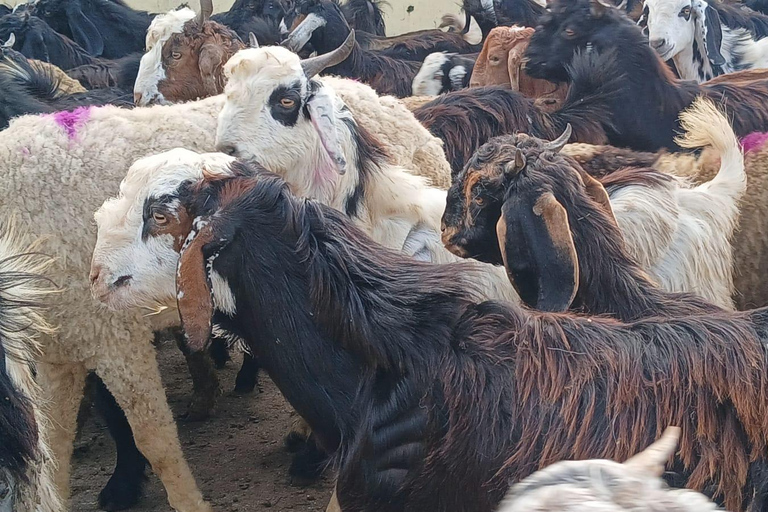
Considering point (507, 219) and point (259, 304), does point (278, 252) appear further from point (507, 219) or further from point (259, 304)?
point (507, 219)

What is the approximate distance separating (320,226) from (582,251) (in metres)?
1.03

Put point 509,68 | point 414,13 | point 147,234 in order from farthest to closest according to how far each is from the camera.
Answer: point 414,13
point 509,68
point 147,234

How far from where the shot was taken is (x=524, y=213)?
3.36 meters

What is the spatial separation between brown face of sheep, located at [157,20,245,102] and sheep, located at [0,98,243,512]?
1.52 meters

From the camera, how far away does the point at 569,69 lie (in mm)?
6371

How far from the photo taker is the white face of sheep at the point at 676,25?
760 centimetres

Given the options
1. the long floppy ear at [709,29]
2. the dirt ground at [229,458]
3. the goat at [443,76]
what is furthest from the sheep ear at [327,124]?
the long floppy ear at [709,29]

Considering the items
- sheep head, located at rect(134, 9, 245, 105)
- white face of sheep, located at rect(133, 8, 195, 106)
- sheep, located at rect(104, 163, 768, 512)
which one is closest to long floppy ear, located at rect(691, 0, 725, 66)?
sheep head, located at rect(134, 9, 245, 105)

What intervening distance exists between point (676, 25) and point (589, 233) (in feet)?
16.0

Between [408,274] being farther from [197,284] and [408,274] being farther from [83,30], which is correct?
[83,30]

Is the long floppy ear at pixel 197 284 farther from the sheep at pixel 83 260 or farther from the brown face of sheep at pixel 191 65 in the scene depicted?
the brown face of sheep at pixel 191 65

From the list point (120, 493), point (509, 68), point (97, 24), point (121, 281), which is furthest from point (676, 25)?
point (97, 24)

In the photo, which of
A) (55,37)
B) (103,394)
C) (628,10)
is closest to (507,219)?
(103,394)

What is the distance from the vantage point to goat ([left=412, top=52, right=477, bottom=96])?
7.73 meters
